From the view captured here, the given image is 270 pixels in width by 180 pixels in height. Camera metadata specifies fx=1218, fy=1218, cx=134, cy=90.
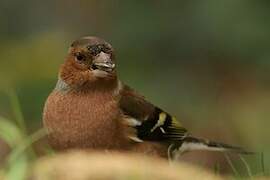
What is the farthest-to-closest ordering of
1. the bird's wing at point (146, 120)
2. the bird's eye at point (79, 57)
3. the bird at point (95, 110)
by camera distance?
the bird's wing at point (146, 120) < the bird's eye at point (79, 57) < the bird at point (95, 110)

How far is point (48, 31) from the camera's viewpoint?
45.8ft

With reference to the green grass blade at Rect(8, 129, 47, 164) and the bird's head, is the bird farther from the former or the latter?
the green grass blade at Rect(8, 129, 47, 164)

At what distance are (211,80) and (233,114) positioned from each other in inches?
63.5

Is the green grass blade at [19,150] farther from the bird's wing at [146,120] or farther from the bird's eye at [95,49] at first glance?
the bird's wing at [146,120]

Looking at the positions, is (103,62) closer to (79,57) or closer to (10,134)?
(79,57)

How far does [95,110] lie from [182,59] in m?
5.85

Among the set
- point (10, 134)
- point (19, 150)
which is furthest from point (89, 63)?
point (19, 150)

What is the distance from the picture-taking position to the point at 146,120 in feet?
24.9

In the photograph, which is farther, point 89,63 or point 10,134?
point 89,63

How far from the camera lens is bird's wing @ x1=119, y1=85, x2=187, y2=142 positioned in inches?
288

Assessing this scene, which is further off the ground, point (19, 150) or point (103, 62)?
point (103, 62)

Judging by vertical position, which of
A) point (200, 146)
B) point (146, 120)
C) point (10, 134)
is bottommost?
point (200, 146)

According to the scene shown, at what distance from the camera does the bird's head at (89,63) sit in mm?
7023

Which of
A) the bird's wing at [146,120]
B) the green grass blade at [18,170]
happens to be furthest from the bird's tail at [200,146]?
the green grass blade at [18,170]
